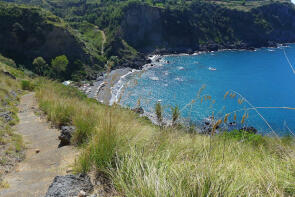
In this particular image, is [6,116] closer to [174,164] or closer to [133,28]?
[174,164]

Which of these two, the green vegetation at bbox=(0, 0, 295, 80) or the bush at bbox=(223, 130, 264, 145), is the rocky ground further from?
the green vegetation at bbox=(0, 0, 295, 80)

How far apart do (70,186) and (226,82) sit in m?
61.7

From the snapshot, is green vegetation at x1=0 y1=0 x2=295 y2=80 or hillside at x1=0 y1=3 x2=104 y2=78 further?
green vegetation at x1=0 y1=0 x2=295 y2=80

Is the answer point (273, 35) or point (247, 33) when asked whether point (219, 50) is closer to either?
point (247, 33)

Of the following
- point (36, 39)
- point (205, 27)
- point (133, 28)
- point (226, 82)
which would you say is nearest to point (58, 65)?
point (36, 39)

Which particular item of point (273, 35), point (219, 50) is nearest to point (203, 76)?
point (219, 50)

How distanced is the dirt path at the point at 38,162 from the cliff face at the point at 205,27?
261 feet

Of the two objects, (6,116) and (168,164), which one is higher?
(168,164)

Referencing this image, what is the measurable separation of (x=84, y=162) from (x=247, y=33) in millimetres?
117014

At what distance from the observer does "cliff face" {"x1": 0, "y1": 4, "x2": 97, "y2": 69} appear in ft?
162

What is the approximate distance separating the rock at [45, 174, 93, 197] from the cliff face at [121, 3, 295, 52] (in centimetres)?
8257

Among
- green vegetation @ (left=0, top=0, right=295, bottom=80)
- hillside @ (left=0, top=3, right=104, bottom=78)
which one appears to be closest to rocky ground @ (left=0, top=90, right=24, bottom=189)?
green vegetation @ (left=0, top=0, right=295, bottom=80)

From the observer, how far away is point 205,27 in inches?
4097

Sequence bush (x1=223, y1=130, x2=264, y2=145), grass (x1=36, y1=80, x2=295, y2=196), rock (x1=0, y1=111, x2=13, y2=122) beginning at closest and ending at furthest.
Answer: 1. grass (x1=36, y1=80, x2=295, y2=196)
2. bush (x1=223, y1=130, x2=264, y2=145)
3. rock (x1=0, y1=111, x2=13, y2=122)
